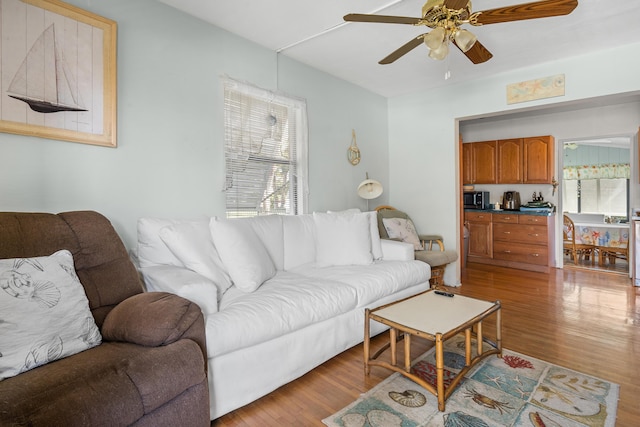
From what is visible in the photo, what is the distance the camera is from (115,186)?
2279 mm

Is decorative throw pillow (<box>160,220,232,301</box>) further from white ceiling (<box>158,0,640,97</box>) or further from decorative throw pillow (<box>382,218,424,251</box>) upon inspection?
decorative throw pillow (<box>382,218,424,251</box>)

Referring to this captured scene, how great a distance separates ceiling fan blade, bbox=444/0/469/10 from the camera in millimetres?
1750

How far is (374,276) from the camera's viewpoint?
2.69 metres

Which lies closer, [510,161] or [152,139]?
[152,139]

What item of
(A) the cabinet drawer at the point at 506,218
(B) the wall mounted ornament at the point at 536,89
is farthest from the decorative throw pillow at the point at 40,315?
(A) the cabinet drawer at the point at 506,218

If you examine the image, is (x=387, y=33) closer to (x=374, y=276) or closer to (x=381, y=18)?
(x=381, y=18)

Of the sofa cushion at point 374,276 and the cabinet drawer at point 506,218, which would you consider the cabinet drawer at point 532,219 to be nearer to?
the cabinet drawer at point 506,218

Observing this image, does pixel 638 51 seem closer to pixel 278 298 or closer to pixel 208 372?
pixel 278 298

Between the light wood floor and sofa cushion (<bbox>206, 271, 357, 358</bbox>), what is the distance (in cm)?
36

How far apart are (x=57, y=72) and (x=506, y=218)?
5775mm

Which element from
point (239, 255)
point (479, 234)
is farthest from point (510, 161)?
point (239, 255)

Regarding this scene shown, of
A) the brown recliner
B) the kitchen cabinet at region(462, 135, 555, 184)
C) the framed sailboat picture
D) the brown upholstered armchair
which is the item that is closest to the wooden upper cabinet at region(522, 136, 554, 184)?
the kitchen cabinet at region(462, 135, 555, 184)

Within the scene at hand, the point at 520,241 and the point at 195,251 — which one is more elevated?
the point at 195,251

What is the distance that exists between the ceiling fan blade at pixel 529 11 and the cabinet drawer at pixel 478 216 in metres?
4.15
